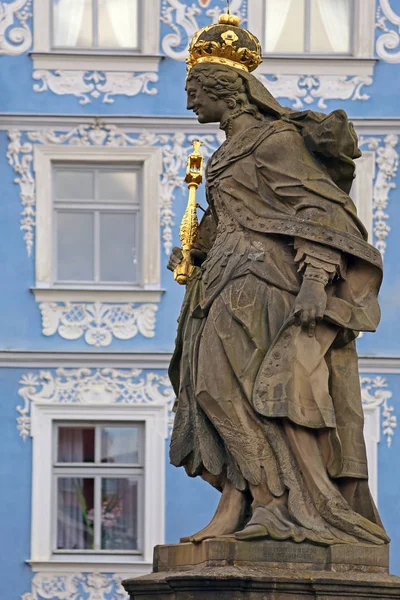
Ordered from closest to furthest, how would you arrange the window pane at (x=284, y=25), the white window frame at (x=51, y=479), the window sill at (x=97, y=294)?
1. the white window frame at (x=51, y=479)
2. the window sill at (x=97, y=294)
3. the window pane at (x=284, y=25)

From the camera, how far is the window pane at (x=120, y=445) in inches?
1038

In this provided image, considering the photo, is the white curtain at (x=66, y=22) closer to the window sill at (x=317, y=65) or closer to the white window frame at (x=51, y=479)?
the window sill at (x=317, y=65)

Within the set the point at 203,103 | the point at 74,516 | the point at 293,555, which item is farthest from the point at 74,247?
the point at 293,555

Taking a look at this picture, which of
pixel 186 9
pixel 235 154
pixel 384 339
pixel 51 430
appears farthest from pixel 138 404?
pixel 235 154

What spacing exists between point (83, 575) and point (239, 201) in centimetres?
1456

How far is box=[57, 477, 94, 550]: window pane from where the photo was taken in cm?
2606

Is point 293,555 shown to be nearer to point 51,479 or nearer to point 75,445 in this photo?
point 51,479

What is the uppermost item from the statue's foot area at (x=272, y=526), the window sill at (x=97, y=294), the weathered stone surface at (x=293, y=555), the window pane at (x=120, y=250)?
the window pane at (x=120, y=250)

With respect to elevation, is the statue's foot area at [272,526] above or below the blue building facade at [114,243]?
below

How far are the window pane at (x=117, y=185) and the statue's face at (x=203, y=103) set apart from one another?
14838mm

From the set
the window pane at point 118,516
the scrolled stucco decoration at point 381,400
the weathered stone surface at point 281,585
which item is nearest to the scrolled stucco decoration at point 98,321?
the window pane at point 118,516

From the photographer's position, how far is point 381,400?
2644cm

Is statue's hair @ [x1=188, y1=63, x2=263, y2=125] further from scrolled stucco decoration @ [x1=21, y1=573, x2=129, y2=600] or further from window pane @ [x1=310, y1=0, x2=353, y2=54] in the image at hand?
window pane @ [x1=310, y1=0, x2=353, y2=54]

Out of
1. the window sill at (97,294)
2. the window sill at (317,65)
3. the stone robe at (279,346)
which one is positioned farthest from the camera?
the window sill at (317,65)
